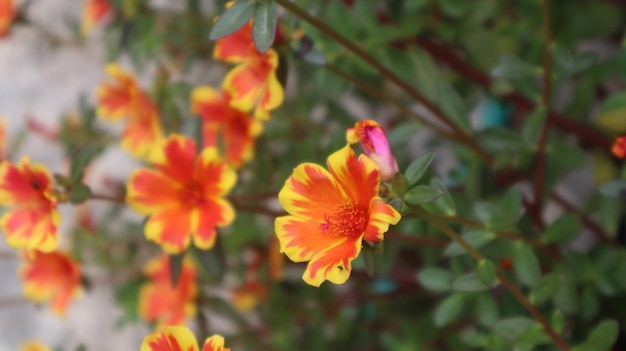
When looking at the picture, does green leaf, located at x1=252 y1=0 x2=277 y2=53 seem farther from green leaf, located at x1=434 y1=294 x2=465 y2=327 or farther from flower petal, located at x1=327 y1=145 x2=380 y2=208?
green leaf, located at x1=434 y1=294 x2=465 y2=327

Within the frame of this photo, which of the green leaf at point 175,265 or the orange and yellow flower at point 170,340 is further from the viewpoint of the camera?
the green leaf at point 175,265

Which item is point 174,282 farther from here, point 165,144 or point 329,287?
point 329,287

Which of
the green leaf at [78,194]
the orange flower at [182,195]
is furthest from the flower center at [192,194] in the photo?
the green leaf at [78,194]

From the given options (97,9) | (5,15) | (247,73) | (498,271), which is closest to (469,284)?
(498,271)

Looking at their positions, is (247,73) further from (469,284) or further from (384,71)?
(469,284)

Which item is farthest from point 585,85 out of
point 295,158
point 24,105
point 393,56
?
point 24,105

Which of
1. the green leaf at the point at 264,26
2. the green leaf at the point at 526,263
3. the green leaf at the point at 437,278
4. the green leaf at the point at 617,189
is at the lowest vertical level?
the green leaf at the point at 437,278

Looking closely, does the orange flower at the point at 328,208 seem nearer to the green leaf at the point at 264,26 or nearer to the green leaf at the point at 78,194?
the green leaf at the point at 264,26
